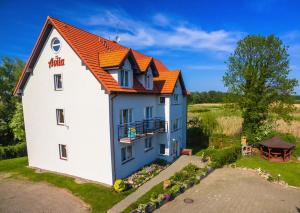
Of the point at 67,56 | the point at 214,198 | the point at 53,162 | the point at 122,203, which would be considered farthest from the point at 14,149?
the point at 214,198

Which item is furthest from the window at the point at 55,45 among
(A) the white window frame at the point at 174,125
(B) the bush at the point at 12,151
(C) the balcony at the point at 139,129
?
(B) the bush at the point at 12,151

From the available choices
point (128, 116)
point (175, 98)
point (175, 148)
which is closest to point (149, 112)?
point (128, 116)

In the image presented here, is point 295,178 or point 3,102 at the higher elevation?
point 3,102

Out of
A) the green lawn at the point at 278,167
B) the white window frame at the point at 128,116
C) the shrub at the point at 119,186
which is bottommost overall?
the green lawn at the point at 278,167

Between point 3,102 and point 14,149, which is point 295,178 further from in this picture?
point 3,102

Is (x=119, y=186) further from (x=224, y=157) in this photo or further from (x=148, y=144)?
(x=224, y=157)

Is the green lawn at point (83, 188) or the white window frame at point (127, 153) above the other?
the white window frame at point (127, 153)

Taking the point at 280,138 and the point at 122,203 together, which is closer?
the point at 122,203

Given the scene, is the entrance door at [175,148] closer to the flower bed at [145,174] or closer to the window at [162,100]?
the flower bed at [145,174]
